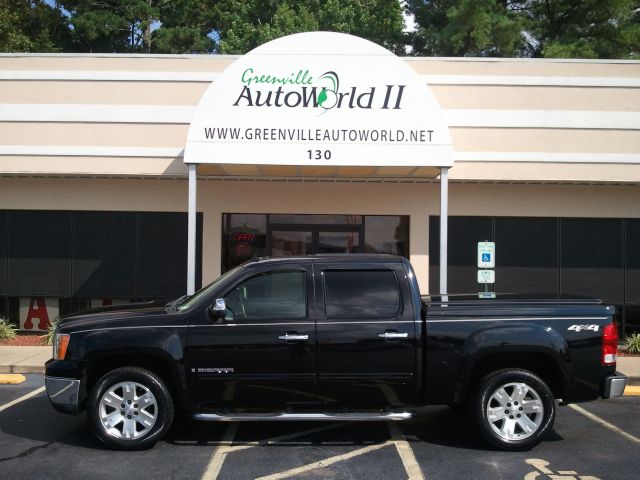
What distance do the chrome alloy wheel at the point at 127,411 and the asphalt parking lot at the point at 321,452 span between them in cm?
21

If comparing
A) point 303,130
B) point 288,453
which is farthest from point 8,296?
point 288,453

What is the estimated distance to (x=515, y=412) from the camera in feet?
19.4

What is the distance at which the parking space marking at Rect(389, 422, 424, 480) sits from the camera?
532 centimetres

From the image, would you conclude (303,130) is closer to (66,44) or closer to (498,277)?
(498,277)

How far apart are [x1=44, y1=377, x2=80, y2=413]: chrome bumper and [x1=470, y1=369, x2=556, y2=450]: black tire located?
3705mm

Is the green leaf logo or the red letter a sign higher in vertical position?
the green leaf logo

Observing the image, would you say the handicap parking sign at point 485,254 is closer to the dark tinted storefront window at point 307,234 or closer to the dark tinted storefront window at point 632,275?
the dark tinted storefront window at point 307,234

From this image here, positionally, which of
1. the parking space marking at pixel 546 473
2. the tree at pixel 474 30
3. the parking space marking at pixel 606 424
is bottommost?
the parking space marking at pixel 606 424

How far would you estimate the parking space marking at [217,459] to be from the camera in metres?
5.26

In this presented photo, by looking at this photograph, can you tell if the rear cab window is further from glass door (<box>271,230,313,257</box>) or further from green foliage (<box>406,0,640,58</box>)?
green foliage (<box>406,0,640,58</box>)

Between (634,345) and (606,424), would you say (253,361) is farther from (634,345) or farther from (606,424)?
(634,345)

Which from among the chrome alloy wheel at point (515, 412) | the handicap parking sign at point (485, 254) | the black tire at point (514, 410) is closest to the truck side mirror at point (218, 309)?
the black tire at point (514, 410)

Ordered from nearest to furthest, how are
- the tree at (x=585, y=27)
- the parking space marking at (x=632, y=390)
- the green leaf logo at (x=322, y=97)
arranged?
the parking space marking at (x=632, y=390) < the green leaf logo at (x=322, y=97) < the tree at (x=585, y=27)

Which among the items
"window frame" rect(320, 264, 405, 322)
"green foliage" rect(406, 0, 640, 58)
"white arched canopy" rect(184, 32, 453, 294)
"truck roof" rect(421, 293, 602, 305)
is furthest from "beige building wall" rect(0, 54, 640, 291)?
"green foliage" rect(406, 0, 640, 58)
